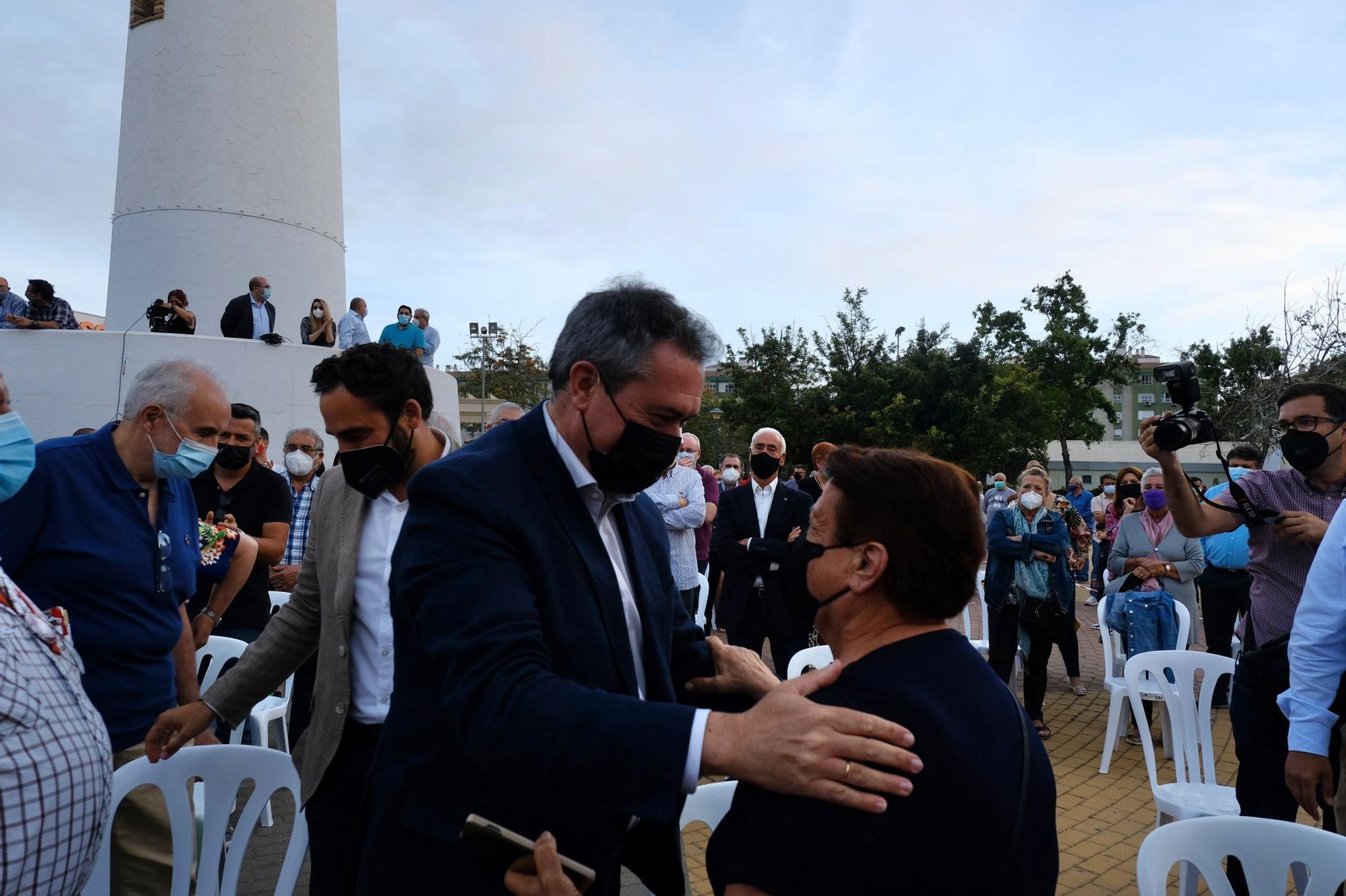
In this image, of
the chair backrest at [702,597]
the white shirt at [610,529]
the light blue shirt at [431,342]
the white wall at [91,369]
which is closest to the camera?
the white shirt at [610,529]

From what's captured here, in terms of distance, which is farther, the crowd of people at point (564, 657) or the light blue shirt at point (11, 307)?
the light blue shirt at point (11, 307)

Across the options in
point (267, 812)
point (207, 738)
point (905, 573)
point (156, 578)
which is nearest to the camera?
point (905, 573)

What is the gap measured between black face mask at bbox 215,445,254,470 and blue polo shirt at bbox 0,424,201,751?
201 centimetres

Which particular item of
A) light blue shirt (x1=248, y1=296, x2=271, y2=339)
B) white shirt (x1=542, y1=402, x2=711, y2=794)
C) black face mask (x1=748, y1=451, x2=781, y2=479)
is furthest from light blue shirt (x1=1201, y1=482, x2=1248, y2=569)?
light blue shirt (x1=248, y1=296, x2=271, y2=339)

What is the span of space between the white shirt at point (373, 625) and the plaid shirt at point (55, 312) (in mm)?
13385

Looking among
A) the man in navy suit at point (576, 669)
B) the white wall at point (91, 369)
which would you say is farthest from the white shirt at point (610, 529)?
the white wall at point (91, 369)

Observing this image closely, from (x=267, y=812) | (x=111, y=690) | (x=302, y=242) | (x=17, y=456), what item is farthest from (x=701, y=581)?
(x=302, y=242)

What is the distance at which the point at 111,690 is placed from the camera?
8.20 ft

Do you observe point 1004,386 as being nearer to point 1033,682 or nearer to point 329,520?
point 1033,682

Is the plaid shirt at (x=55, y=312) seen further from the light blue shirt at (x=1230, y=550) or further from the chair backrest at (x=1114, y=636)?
the light blue shirt at (x=1230, y=550)

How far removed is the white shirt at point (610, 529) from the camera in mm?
1658

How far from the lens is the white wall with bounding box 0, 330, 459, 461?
12492 millimetres

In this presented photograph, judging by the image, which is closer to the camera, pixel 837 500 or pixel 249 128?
pixel 837 500

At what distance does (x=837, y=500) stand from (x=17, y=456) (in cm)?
188
